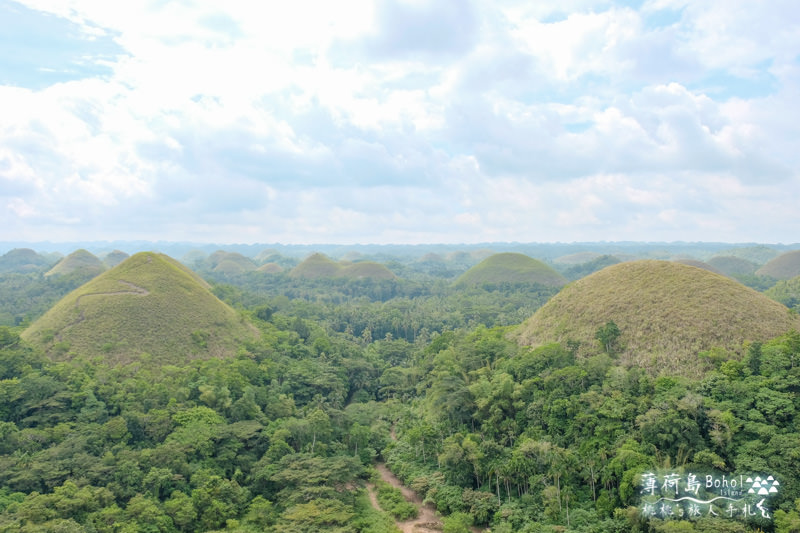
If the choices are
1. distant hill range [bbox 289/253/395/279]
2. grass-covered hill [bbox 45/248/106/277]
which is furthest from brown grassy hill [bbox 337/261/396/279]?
grass-covered hill [bbox 45/248/106/277]

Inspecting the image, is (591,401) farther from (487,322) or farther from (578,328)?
(487,322)

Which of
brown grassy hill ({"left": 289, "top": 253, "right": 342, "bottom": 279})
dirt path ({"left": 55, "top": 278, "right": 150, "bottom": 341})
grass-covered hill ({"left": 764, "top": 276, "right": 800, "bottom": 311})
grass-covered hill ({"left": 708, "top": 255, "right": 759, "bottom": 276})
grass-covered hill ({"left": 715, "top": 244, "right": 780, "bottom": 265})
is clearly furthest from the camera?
grass-covered hill ({"left": 715, "top": 244, "right": 780, "bottom": 265})

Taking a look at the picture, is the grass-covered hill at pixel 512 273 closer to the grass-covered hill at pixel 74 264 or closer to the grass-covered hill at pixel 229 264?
the grass-covered hill at pixel 229 264

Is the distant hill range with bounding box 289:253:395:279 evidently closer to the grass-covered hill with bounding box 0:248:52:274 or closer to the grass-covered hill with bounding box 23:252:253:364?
the grass-covered hill with bounding box 23:252:253:364

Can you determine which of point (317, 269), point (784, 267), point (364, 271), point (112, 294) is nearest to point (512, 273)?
point (364, 271)

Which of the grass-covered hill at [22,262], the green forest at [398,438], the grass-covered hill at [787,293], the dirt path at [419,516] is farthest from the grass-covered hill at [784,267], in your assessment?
the grass-covered hill at [22,262]

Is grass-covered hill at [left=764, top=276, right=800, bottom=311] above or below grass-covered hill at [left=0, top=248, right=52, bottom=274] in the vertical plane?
below
